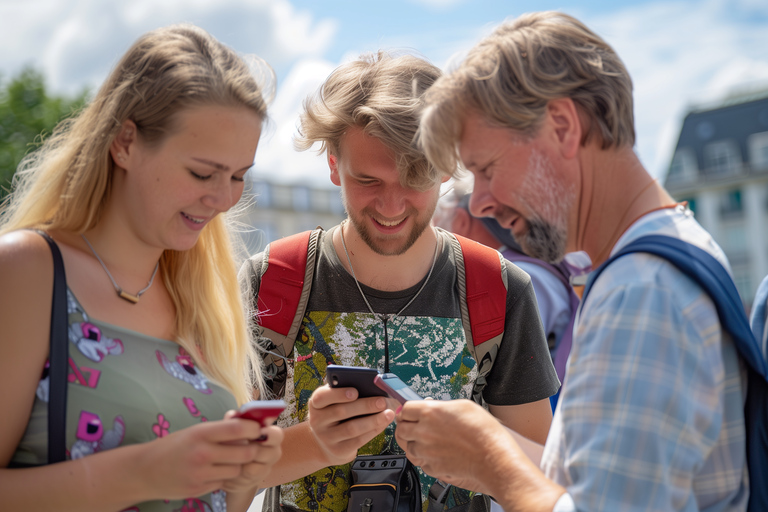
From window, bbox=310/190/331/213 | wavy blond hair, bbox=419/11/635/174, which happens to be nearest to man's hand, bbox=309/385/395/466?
wavy blond hair, bbox=419/11/635/174

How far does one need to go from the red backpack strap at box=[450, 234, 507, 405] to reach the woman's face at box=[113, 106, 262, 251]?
1142 mm

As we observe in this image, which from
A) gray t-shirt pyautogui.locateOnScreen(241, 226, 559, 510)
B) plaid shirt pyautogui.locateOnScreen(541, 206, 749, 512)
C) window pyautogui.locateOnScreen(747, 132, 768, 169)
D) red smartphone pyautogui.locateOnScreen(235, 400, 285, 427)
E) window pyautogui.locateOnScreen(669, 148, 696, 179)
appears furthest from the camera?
window pyautogui.locateOnScreen(669, 148, 696, 179)

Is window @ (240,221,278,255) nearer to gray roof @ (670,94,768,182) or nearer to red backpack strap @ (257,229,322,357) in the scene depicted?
red backpack strap @ (257,229,322,357)

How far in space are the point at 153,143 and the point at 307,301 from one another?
40.2 inches

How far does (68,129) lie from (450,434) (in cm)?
162

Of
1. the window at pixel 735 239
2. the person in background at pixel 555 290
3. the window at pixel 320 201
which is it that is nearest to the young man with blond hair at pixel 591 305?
the person in background at pixel 555 290

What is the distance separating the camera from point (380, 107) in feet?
9.41

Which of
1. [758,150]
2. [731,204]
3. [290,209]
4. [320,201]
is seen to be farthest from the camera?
[320,201]

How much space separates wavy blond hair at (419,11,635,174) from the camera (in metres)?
1.94

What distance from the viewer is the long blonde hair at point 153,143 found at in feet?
6.92

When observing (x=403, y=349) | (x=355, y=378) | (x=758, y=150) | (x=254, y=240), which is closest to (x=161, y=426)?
(x=355, y=378)

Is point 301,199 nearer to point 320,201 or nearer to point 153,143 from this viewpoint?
point 320,201

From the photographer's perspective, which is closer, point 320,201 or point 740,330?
point 740,330

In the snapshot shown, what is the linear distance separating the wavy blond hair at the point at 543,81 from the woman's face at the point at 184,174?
677 mm
